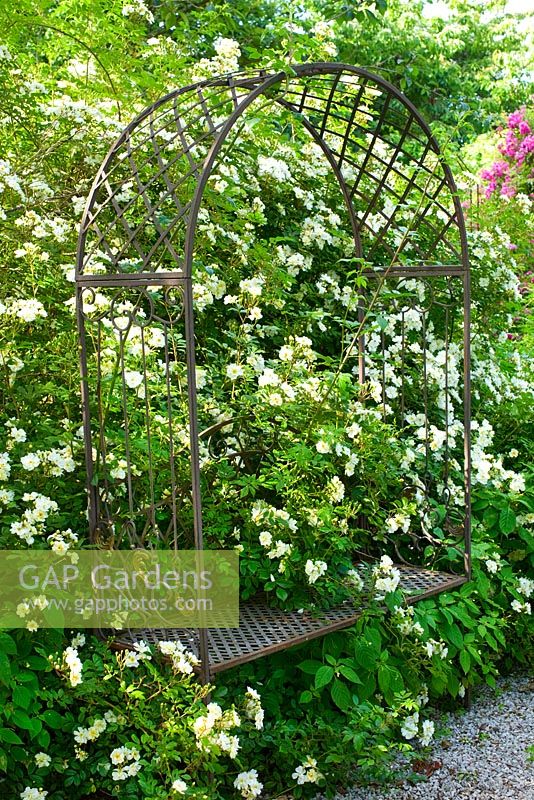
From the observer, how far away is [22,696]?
→ 2.28 m

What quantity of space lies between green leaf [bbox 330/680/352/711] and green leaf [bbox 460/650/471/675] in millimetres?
586

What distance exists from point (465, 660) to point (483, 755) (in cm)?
31

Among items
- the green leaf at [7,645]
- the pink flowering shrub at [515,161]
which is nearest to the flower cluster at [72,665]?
the green leaf at [7,645]

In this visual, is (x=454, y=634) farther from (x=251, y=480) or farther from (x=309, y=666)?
(x=251, y=480)

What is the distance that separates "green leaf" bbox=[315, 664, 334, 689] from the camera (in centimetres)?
272

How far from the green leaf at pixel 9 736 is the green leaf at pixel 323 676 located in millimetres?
899

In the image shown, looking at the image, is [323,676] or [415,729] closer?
[323,676]

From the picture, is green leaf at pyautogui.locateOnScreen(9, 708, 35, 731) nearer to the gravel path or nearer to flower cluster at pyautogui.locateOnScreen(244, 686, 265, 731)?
flower cluster at pyautogui.locateOnScreen(244, 686, 265, 731)

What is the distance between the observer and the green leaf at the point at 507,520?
12.1ft

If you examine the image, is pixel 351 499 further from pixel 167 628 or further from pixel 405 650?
pixel 167 628

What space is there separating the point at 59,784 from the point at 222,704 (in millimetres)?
485

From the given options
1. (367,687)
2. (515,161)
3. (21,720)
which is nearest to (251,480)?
(367,687)

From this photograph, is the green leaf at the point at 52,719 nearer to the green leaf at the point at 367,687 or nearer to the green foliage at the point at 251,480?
the green foliage at the point at 251,480

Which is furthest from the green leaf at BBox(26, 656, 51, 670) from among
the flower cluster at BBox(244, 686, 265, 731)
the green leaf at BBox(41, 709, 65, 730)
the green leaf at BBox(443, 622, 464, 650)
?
the green leaf at BBox(443, 622, 464, 650)
